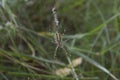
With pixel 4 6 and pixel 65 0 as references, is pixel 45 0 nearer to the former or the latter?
pixel 65 0

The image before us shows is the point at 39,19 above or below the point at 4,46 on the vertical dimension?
above

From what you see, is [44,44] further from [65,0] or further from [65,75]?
[65,0]

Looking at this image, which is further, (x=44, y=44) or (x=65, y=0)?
(x=65, y=0)

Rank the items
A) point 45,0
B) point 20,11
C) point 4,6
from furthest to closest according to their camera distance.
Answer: point 45,0 < point 20,11 < point 4,6

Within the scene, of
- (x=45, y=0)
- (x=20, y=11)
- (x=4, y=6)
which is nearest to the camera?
(x=4, y=6)

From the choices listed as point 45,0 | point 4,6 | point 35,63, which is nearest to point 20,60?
point 35,63

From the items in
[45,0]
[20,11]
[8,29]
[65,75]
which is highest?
[45,0]

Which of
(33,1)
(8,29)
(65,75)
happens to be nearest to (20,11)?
(33,1)
